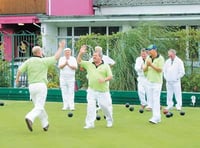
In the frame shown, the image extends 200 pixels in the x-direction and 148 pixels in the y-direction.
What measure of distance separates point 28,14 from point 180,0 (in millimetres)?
8287

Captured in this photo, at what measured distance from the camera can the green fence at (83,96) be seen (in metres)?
19.2

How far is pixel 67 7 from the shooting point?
31.9 m

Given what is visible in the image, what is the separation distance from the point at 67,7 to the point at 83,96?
1234cm

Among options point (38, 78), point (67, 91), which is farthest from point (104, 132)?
point (67, 91)

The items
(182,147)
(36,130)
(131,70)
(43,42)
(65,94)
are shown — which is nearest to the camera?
(182,147)

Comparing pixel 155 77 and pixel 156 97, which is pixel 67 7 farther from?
pixel 156 97

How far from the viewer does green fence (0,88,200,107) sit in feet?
62.8

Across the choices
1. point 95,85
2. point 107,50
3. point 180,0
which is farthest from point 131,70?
point 180,0

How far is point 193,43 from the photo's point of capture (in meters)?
21.4

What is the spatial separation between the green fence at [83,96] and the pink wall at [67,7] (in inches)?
420

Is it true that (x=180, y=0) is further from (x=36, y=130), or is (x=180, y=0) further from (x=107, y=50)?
(x=36, y=130)

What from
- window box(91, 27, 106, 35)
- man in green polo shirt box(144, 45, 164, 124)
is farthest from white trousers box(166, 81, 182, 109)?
window box(91, 27, 106, 35)

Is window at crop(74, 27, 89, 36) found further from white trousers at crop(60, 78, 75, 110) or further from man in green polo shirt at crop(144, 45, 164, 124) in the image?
man in green polo shirt at crop(144, 45, 164, 124)

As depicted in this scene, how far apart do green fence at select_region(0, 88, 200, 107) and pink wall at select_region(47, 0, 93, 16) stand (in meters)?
10.7
